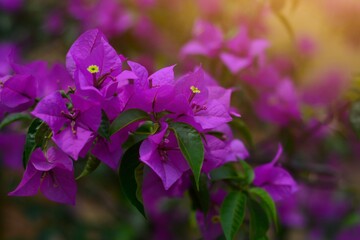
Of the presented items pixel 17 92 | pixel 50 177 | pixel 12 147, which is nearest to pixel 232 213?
pixel 50 177

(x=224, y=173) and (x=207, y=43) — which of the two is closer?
(x=224, y=173)

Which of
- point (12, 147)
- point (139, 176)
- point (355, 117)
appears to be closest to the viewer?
point (139, 176)

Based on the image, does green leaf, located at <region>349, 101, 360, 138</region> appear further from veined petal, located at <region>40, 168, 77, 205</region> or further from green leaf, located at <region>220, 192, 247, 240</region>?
veined petal, located at <region>40, 168, 77, 205</region>

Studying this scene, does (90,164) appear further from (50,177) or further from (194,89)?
(194,89)

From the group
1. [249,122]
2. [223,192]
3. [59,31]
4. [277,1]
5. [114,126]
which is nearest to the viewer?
[114,126]

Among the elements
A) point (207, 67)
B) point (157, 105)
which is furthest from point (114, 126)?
point (207, 67)

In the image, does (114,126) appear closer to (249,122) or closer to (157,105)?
(157,105)

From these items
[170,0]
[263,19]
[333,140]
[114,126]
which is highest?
[114,126]

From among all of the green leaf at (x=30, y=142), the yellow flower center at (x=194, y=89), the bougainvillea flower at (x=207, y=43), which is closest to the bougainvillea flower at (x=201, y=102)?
the yellow flower center at (x=194, y=89)

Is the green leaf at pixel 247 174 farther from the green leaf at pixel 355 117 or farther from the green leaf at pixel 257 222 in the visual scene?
the green leaf at pixel 355 117
